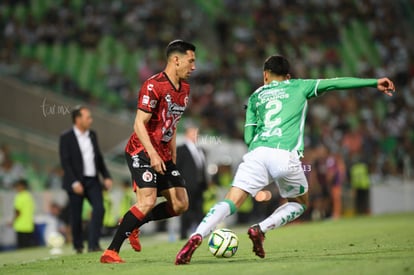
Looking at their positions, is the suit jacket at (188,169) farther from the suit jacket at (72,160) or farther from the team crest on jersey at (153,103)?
the team crest on jersey at (153,103)

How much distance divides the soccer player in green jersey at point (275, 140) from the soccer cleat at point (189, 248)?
1 cm

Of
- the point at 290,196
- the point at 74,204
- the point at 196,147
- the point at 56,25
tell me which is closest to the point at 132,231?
the point at 290,196

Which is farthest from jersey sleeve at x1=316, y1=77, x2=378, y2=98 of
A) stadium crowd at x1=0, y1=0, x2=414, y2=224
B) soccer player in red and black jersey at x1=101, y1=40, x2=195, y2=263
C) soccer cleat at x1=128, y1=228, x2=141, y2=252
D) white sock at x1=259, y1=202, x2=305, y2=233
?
stadium crowd at x1=0, y1=0, x2=414, y2=224

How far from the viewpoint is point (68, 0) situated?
30.8 m


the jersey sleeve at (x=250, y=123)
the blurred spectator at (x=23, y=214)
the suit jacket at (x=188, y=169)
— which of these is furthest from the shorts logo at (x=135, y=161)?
the blurred spectator at (x=23, y=214)

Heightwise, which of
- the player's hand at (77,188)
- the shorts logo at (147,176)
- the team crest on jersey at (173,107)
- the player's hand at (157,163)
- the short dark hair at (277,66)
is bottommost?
the player's hand at (77,188)

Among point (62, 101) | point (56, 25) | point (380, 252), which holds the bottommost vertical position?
point (380, 252)

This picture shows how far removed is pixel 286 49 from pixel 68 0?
7649mm

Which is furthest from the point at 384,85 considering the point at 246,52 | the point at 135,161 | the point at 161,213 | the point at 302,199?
the point at 246,52

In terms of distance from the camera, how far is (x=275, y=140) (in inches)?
359

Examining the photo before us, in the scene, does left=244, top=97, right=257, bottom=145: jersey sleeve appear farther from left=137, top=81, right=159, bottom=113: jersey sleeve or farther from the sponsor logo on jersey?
left=137, top=81, right=159, bottom=113: jersey sleeve

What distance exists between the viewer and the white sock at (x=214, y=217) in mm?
8617

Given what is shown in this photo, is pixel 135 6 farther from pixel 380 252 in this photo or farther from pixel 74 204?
pixel 380 252

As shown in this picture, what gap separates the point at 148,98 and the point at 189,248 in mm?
1695
